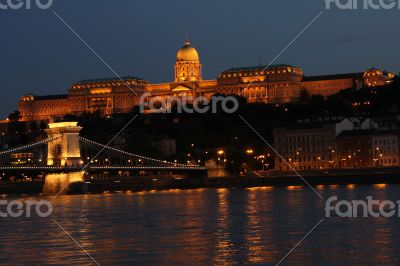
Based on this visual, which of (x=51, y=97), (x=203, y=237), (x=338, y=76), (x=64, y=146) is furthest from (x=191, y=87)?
(x=203, y=237)

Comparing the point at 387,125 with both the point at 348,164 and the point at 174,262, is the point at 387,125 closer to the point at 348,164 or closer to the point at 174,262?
the point at 348,164

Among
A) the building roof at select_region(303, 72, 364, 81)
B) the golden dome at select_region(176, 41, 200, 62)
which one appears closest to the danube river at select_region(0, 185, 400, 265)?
the building roof at select_region(303, 72, 364, 81)

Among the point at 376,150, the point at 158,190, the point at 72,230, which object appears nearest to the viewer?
the point at 72,230

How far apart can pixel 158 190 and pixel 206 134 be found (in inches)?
1292

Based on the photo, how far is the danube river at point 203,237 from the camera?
76.6ft

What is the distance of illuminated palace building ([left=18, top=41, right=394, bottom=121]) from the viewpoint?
388ft

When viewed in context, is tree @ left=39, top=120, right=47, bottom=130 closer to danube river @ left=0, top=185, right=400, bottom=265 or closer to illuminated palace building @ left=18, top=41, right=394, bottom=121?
illuminated palace building @ left=18, top=41, right=394, bottom=121

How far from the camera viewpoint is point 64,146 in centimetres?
6341

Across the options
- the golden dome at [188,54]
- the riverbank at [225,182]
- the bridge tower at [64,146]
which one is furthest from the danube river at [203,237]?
the golden dome at [188,54]

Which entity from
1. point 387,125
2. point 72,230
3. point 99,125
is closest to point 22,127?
point 99,125

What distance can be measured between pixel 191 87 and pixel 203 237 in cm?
9833

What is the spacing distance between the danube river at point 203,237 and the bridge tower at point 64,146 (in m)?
24.0

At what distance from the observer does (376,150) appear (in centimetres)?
7388

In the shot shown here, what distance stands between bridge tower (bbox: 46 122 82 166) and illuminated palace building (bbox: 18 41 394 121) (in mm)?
52954
